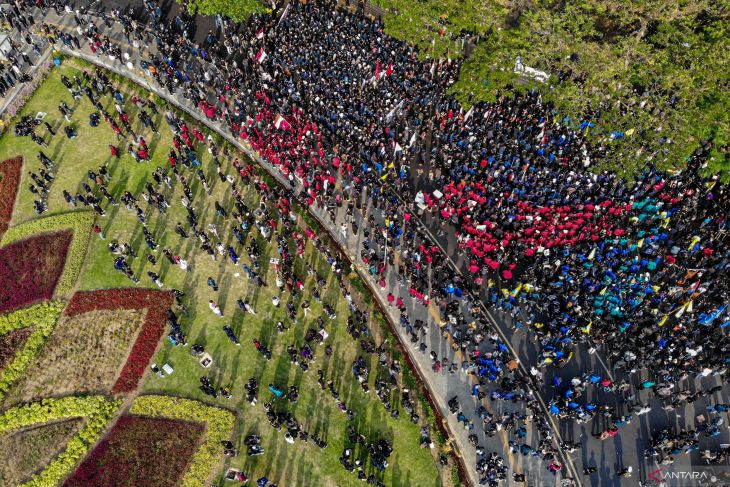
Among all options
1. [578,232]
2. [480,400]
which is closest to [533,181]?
[578,232]

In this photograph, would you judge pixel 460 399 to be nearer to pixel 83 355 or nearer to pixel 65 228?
pixel 83 355

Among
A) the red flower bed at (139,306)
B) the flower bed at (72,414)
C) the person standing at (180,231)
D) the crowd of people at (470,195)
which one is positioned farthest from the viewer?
the person standing at (180,231)

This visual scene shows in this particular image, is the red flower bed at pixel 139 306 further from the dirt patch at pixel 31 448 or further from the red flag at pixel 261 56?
the red flag at pixel 261 56

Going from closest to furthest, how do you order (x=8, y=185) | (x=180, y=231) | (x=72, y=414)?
1. (x=72, y=414)
2. (x=180, y=231)
3. (x=8, y=185)

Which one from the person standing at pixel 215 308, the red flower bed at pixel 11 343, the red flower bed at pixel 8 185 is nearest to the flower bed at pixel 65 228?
the red flower bed at pixel 8 185

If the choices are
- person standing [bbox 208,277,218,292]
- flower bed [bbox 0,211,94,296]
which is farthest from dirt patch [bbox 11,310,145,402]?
flower bed [bbox 0,211,94,296]

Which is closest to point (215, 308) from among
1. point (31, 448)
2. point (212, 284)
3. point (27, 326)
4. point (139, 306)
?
point (212, 284)

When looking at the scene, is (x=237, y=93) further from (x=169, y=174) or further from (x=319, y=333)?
(x=319, y=333)
